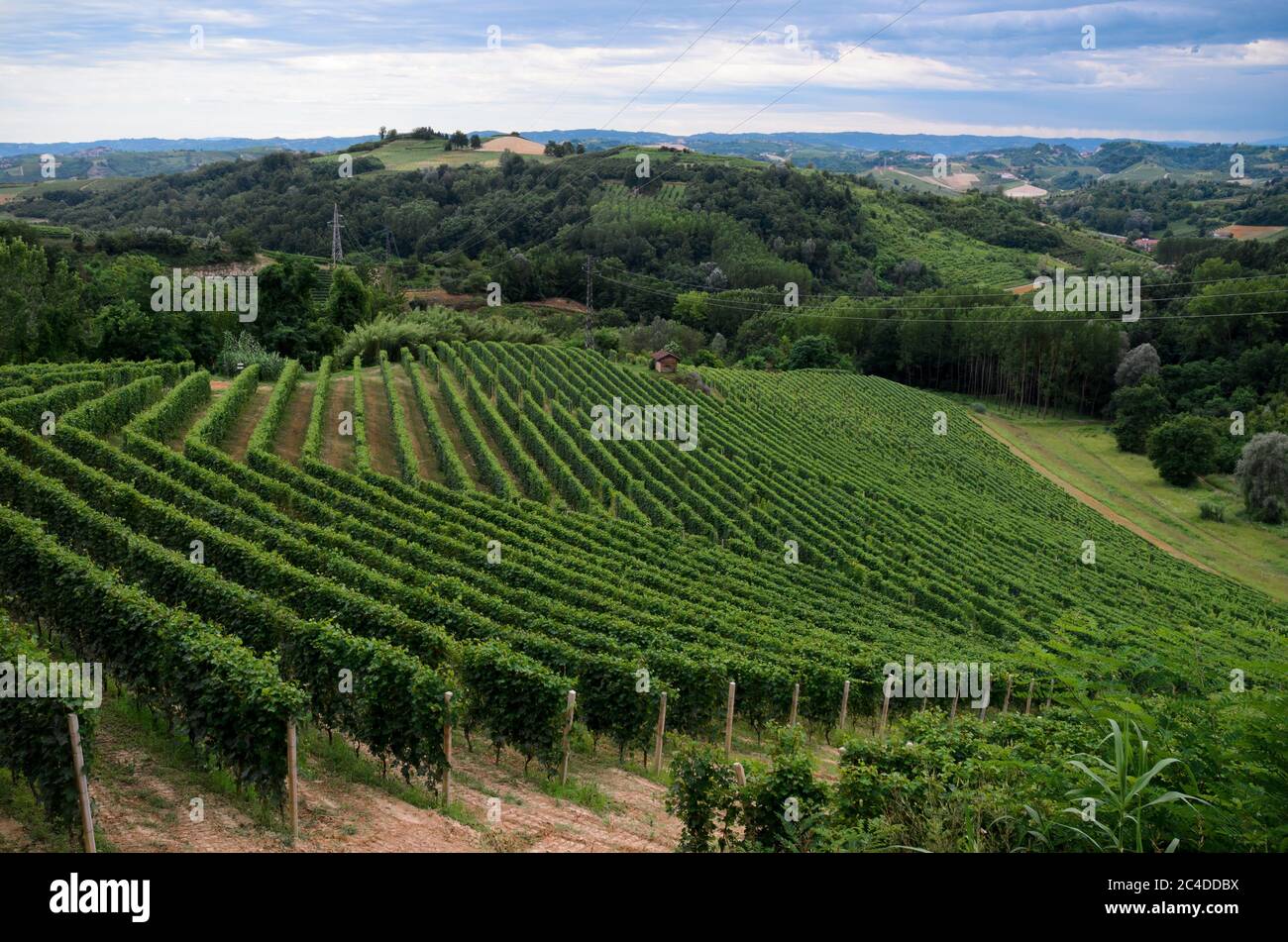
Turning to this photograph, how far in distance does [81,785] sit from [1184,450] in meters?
68.0

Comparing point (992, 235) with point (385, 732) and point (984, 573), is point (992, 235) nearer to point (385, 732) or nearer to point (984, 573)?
point (984, 573)

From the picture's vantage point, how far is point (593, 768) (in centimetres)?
1527

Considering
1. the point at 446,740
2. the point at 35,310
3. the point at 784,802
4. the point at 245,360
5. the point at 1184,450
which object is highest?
the point at 35,310

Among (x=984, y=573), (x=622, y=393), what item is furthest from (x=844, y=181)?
(x=984, y=573)

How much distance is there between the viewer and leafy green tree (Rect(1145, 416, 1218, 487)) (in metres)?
62.6

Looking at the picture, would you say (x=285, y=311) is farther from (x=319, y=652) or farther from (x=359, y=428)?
(x=319, y=652)

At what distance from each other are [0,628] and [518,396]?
3491 centimetres

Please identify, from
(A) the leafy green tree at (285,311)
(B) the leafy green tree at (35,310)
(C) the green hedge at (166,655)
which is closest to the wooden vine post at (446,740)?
(C) the green hedge at (166,655)

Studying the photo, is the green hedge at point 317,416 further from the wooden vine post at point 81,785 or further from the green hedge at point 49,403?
the wooden vine post at point 81,785
